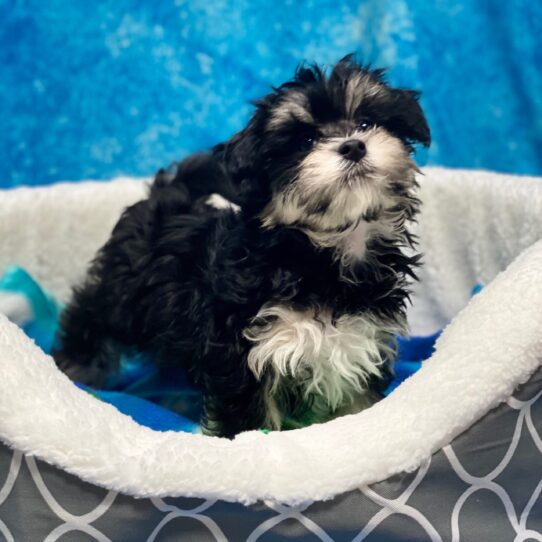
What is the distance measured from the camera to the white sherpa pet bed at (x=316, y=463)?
1496 millimetres

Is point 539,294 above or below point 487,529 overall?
above

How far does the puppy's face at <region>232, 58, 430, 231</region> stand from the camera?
1.70m

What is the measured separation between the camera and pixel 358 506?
1548mm

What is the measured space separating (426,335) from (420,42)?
135cm

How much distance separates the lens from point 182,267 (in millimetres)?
2264

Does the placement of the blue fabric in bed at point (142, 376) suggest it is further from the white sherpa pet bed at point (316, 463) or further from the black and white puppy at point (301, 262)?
the white sherpa pet bed at point (316, 463)

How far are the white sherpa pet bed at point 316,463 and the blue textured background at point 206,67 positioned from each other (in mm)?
1877

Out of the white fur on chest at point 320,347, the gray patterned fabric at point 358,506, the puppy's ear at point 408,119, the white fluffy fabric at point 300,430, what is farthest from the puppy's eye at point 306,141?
the gray patterned fabric at point 358,506

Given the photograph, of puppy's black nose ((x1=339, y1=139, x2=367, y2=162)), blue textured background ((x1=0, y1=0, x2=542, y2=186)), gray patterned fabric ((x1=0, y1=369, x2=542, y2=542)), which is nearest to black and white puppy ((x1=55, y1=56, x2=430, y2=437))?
puppy's black nose ((x1=339, y1=139, x2=367, y2=162))

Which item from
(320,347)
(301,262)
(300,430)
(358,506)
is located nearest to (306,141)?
(301,262)

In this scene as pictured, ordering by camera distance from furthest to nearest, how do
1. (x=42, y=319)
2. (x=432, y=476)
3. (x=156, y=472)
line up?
(x=42, y=319) → (x=432, y=476) → (x=156, y=472)

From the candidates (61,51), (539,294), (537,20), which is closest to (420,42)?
(537,20)

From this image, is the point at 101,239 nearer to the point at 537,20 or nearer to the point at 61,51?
the point at 61,51

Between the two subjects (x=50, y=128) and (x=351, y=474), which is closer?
(x=351, y=474)
